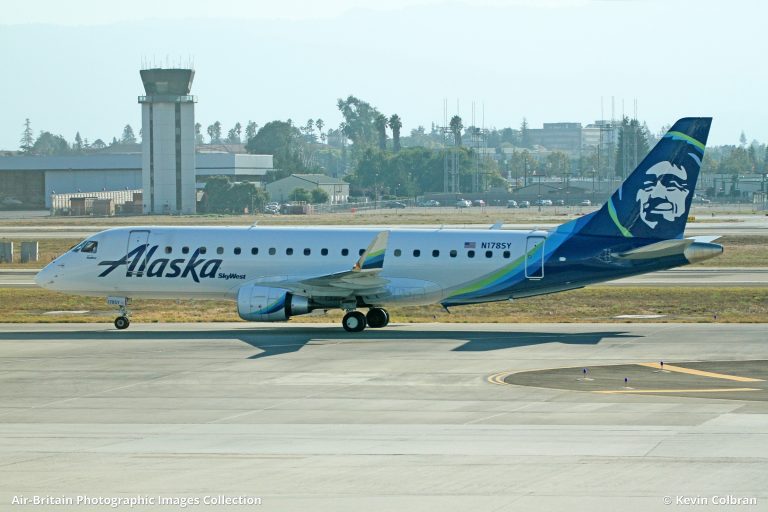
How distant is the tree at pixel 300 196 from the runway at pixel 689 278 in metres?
124

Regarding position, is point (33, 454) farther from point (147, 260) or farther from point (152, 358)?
point (147, 260)

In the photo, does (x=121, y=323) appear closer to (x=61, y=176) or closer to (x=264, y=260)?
(x=264, y=260)

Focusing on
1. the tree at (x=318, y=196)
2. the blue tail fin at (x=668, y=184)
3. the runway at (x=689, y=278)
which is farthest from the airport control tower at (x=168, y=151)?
the blue tail fin at (x=668, y=184)

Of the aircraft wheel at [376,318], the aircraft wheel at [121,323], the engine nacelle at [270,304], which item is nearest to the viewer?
the engine nacelle at [270,304]

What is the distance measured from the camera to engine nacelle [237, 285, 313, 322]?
128 ft

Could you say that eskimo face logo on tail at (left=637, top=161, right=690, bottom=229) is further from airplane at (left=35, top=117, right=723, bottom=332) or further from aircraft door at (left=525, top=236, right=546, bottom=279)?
aircraft door at (left=525, top=236, right=546, bottom=279)

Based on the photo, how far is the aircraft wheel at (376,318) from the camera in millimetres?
41656

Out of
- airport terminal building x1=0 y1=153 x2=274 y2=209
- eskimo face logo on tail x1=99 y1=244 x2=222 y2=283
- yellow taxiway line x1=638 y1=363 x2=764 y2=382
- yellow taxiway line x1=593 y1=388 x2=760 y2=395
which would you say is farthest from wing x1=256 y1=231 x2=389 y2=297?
airport terminal building x1=0 y1=153 x2=274 y2=209

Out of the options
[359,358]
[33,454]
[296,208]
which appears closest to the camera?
[33,454]

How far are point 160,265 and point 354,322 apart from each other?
23.7 ft

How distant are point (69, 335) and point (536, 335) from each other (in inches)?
617

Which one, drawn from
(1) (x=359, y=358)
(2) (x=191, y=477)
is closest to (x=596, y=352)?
(1) (x=359, y=358)

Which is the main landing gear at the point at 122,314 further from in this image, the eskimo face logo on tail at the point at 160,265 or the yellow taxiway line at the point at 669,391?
the yellow taxiway line at the point at 669,391

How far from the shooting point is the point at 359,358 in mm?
34188
